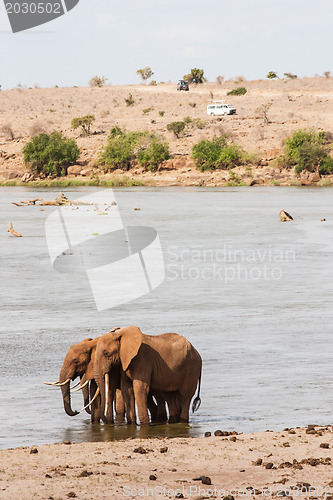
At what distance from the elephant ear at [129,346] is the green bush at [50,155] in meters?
63.8

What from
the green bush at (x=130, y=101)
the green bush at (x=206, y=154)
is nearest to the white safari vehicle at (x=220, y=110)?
the green bush at (x=130, y=101)

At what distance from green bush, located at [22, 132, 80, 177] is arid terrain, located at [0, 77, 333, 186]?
1015 millimetres

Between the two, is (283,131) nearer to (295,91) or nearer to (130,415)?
(295,91)

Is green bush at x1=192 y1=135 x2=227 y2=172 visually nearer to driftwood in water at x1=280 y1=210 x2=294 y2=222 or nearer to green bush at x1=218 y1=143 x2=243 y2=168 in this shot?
green bush at x1=218 y1=143 x2=243 y2=168

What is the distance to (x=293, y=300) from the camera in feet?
57.0

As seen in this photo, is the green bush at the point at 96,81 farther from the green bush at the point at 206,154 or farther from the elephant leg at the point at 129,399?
the elephant leg at the point at 129,399

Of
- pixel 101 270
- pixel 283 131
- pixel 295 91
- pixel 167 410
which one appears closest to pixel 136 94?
pixel 295 91

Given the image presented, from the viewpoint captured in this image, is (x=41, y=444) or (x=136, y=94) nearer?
(x=41, y=444)

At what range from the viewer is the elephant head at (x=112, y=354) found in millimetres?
8172

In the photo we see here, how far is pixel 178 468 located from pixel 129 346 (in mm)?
1818

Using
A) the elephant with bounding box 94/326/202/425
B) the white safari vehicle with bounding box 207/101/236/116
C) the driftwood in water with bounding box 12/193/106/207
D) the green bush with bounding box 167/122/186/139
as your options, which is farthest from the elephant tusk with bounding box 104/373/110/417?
the white safari vehicle with bounding box 207/101/236/116

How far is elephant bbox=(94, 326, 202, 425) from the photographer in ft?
26.9

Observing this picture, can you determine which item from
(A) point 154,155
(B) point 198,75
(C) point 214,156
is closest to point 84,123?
(A) point 154,155

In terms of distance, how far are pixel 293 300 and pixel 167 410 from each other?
8387mm
